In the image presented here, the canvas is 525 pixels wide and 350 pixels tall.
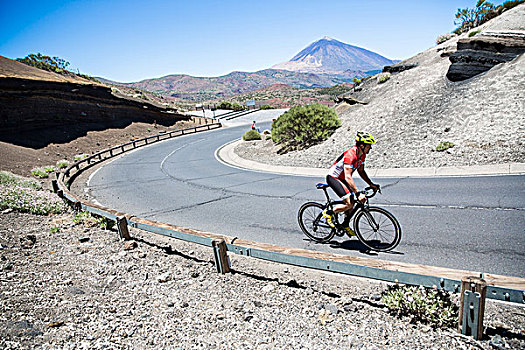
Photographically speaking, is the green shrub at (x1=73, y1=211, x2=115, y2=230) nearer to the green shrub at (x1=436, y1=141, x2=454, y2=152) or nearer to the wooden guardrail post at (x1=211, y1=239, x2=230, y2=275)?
the wooden guardrail post at (x1=211, y1=239, x2=230, y2=275)

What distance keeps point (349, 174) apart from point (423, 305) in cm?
246

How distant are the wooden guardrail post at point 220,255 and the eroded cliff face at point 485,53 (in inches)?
720

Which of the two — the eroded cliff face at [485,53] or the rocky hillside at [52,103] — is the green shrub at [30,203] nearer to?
the rocky hillside at [52,103]

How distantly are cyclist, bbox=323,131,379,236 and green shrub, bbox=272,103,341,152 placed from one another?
1312 cm

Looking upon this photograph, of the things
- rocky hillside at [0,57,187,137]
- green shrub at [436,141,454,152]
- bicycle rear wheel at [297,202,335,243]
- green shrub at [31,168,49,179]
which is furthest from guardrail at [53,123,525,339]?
rocky hillside at [0,57,187,137]

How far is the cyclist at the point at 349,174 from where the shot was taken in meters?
5.49

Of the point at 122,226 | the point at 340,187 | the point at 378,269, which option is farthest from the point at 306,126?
the point at 378,269

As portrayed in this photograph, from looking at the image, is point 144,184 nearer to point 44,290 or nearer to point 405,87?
→ point 44,290

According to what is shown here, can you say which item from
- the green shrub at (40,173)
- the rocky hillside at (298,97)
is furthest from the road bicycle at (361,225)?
the rocky hillside at (298,97)

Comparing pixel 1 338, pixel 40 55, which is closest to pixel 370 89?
pixel 1 338

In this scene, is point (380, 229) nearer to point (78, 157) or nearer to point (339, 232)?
point (339, 232)

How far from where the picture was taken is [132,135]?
113 ft

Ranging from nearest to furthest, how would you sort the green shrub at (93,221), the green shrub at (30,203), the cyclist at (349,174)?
1. the cyclist at (349,174)
2. the green shrub at (93,221)
3. the green shrub at (30,203)

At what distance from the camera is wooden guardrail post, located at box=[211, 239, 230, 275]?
4.92 meters
